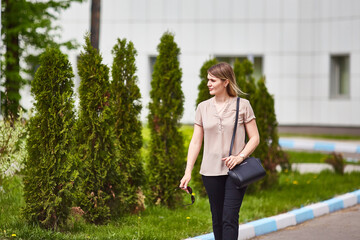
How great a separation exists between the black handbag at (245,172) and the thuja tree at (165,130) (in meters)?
3.19

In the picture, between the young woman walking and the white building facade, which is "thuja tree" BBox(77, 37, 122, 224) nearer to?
the young woman walking

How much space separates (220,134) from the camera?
17.6 feet

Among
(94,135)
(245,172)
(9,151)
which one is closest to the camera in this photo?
(245,172)

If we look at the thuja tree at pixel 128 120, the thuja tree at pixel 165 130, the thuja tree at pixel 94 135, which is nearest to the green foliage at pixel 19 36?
the thuja tree at pixel 165 130

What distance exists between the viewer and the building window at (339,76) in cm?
2512

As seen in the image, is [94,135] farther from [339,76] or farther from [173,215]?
[339,76]

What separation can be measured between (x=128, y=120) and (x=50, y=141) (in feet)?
5.25

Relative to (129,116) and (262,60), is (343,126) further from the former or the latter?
(129,116)

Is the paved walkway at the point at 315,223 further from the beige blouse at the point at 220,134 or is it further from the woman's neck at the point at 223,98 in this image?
the woman's neck at the point at 223,98

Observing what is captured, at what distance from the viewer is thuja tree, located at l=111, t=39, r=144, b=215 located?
7992mm

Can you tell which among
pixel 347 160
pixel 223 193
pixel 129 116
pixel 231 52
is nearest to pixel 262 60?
pixel 231 52

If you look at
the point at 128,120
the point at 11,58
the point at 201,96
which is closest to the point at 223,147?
the point at 128,120

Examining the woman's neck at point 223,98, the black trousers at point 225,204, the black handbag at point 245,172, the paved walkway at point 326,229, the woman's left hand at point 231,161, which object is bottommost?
the paved walkway at point 326,229

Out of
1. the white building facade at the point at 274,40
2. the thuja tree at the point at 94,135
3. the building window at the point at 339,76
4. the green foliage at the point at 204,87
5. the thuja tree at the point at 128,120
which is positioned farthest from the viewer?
the building window at the point at 339,76
